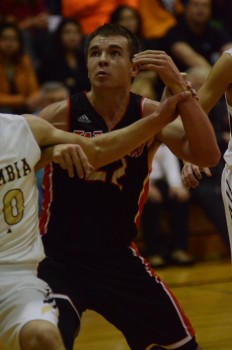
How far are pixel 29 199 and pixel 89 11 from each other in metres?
7.23

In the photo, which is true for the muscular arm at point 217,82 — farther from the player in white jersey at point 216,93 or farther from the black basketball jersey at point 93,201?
the black basketball jersey at point 93,201

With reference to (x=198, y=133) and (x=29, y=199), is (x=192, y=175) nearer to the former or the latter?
(x=198, y=133)

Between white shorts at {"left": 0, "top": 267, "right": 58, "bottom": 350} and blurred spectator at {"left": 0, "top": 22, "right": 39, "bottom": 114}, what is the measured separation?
5.42 m

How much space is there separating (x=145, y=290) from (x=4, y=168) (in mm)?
1087

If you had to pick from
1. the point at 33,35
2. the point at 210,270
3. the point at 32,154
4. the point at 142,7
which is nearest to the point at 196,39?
the point at 142,7

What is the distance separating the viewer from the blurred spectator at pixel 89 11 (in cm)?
1070

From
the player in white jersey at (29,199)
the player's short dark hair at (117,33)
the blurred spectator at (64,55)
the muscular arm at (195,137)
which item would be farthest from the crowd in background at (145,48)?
the player in white jersey at (29,199)

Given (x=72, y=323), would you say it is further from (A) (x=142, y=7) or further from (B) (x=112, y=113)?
(A) (x=142, y=7)

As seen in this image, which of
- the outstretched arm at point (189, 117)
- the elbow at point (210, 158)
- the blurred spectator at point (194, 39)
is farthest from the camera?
the blurred spectator at point (194, 39)

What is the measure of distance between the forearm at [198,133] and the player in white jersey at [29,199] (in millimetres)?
58

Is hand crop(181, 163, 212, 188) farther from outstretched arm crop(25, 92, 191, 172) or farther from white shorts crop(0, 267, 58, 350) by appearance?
white shorts crop(0, 267, 58, 350)

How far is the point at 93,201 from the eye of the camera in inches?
174

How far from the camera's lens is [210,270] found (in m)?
8.53

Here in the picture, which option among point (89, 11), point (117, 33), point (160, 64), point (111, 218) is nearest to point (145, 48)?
point (89, 11)
